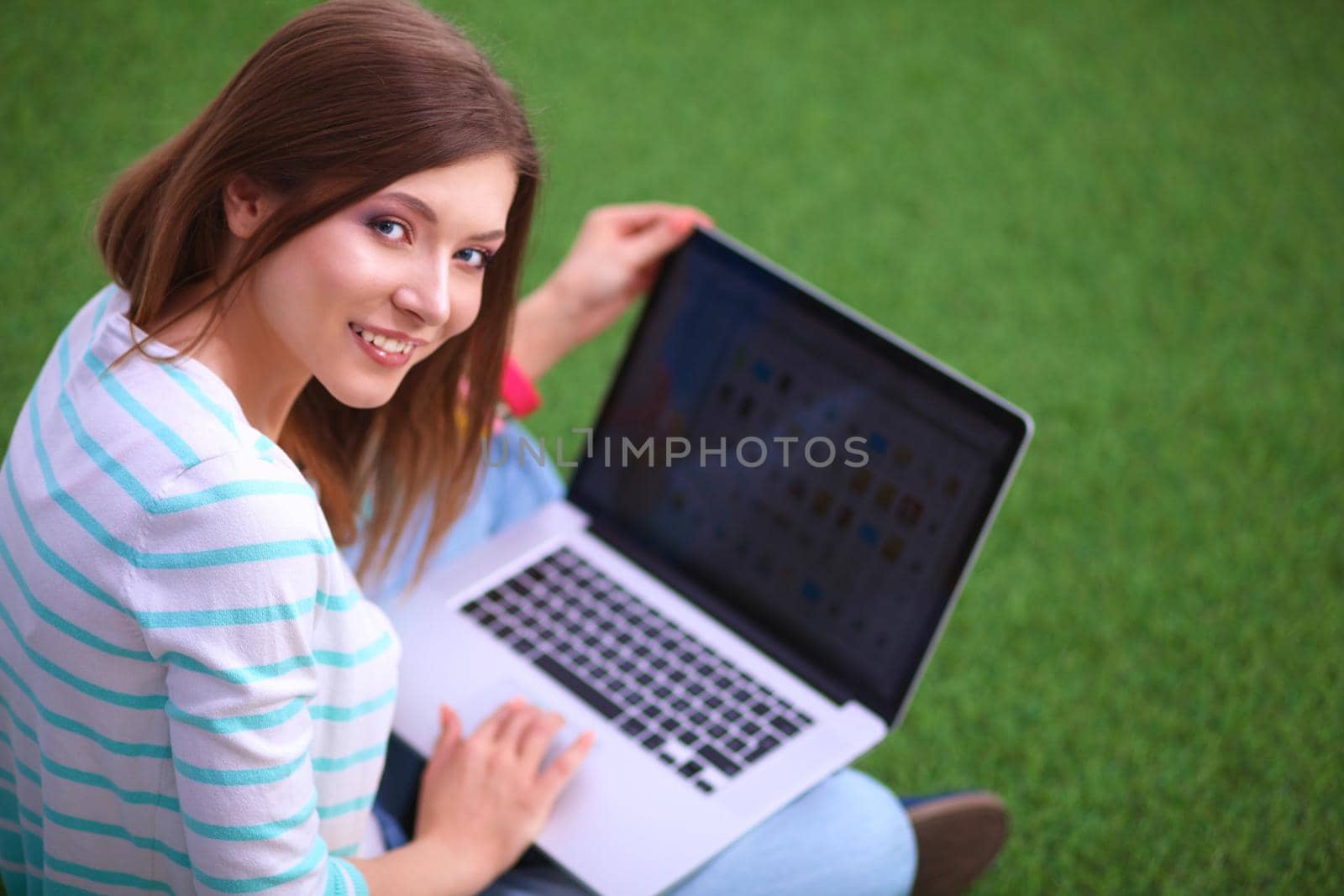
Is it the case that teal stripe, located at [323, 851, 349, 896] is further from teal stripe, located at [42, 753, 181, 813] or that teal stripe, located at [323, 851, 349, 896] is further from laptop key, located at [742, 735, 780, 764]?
laptop key, located at [742, 735, 780, 764]

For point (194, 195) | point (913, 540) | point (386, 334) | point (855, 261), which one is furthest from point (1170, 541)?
point (194, 195)

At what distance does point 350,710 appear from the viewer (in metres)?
0.92

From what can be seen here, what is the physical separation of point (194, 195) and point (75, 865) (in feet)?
1.50

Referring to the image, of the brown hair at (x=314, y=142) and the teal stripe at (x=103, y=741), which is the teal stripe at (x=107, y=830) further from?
the brown hair at (x=314, y=142)

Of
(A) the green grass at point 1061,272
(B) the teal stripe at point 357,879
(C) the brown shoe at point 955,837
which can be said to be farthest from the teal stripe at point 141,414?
(C) the brown shoe at point 955,837

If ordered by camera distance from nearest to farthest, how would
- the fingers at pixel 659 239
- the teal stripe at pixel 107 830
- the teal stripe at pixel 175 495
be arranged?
the teal stripe at pixel 175 495
the teal stripe at pixel 107 830
the fingers at pixel 659 239

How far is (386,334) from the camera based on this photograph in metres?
0.88

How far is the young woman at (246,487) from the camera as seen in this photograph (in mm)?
781

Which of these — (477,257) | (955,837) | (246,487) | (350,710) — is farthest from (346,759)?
(955,837)

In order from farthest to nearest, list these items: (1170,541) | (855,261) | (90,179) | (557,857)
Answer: (855,261) → (90,179) → (1170,541) → (557,857)

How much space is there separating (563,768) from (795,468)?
13.1 inches

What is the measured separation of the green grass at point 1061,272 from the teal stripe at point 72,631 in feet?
2.36

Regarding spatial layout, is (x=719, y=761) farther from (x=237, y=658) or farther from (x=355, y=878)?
(x=237, y=658)

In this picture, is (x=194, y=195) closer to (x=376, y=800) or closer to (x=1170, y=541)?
(x=376, y=800)
